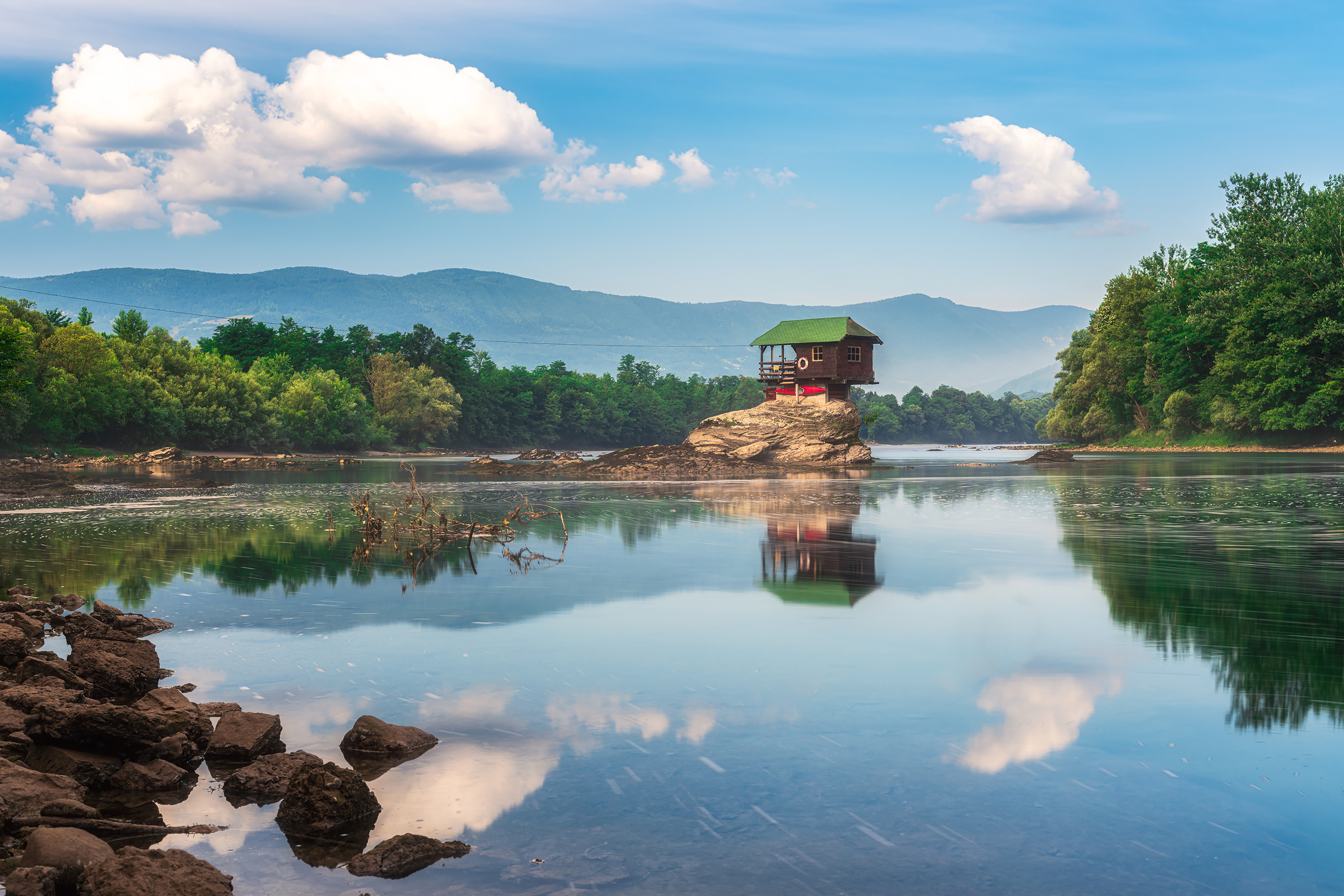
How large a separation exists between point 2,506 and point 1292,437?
90.9m

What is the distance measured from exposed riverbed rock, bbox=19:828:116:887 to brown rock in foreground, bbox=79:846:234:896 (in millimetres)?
108

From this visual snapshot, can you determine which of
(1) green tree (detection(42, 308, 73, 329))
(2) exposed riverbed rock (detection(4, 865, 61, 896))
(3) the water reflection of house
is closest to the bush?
(3) the water reflection of house

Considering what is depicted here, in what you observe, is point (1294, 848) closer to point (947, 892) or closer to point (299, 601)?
point (947, 892)

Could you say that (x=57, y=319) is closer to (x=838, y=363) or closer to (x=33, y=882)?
(x=838, y=363)

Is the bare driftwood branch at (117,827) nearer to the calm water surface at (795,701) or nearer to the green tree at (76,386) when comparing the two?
the calm water surface at (795,701)

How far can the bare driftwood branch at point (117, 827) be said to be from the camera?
21.2ft

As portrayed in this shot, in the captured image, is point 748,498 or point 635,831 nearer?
point 635,831

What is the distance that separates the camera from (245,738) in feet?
26.6

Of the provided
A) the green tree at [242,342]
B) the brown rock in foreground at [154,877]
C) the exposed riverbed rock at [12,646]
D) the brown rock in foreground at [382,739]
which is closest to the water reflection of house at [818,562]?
the brown rock in foreground at [382,739]

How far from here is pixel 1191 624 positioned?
12.8 metres

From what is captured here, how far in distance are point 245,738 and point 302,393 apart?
10253 cm

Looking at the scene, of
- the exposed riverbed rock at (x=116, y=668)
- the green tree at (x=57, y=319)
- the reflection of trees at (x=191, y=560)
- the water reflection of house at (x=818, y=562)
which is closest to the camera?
the exposed riverbed rock at (x=116, y=668)

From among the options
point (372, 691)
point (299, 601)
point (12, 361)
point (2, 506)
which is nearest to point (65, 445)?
point (12, 361)

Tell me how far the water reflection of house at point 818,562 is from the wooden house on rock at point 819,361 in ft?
144
